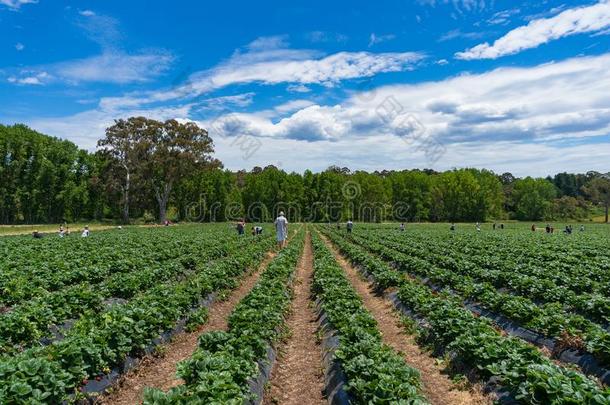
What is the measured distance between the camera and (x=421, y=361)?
9.09 meters

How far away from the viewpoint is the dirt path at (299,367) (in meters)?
7.53

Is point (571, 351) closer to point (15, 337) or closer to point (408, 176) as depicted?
point (15, 337)

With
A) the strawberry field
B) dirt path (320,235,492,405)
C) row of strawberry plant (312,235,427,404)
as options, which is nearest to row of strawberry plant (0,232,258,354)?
the strawberry field

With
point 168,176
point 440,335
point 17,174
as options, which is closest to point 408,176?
point 168,176

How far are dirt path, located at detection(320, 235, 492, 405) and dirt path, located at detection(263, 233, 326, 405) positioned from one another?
183cm

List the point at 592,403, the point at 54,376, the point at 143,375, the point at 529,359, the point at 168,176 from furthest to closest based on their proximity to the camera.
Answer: the point at 168,176 < the point at 143,375 < the point at 529,359 < the point at 54,376 < the point at 592,403

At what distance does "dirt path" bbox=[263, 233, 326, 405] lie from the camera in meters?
7.53

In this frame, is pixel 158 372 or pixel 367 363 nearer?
pixel 367 363

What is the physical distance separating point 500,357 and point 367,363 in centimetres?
224

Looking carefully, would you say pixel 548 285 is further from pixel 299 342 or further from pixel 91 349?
pixel 91 349

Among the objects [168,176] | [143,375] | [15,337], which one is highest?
[168,176]

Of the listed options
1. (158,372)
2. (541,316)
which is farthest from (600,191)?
(158,372)

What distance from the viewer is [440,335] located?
9359 millimetres

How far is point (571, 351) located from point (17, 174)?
275ft
